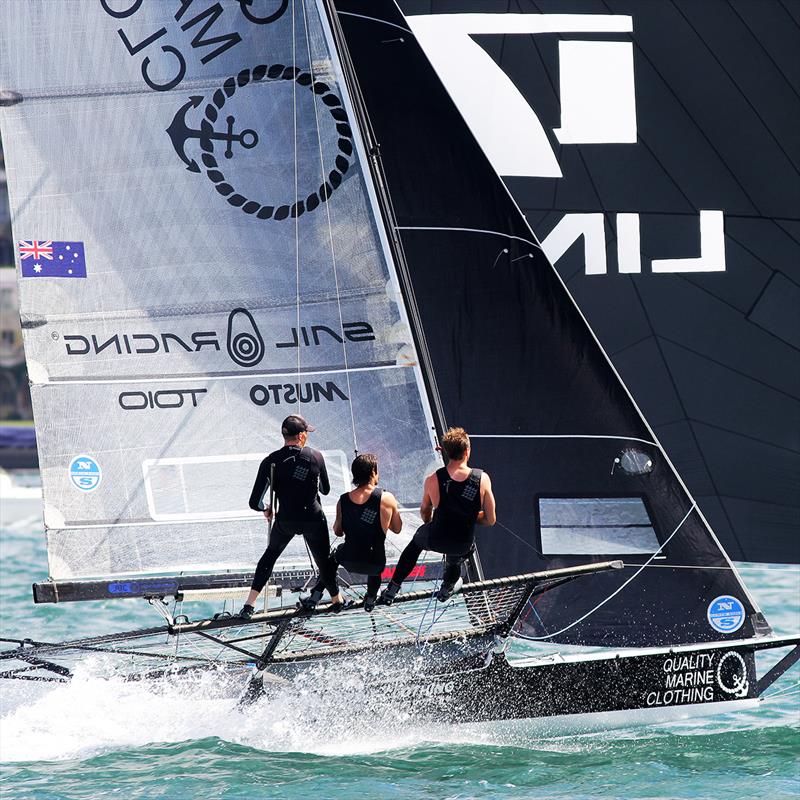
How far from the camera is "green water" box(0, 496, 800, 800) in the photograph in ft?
24.3

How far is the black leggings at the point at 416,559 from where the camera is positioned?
755 centimetres

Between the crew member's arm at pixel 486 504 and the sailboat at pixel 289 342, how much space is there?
0.70m

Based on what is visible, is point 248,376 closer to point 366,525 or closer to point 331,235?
point 331,235

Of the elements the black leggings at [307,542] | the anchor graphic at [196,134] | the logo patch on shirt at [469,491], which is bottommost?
the black leggings at [307,542]

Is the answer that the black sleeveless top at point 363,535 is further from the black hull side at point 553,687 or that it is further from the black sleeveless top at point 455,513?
the black hull side at point 553,687

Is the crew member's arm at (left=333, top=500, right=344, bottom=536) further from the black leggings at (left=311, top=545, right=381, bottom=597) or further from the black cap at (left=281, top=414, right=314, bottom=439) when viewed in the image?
the black cap at (left=281, top=414, right=314, bottom=439)

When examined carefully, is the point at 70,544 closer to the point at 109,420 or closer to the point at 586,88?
the point at 109,420

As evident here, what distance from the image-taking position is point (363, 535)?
7.57 metres

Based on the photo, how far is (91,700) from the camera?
8.03 meters

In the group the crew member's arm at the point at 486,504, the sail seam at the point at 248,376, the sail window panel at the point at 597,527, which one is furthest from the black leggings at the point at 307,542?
the sail window panel at the point at 597,527

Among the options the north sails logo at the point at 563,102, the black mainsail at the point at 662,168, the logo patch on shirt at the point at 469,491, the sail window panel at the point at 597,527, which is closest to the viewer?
the logo patch on shirt at the point at 469,491

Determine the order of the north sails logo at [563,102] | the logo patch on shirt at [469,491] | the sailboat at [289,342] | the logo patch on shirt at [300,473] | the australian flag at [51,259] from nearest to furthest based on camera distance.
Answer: the logo patch on shirt at [469,491] < the logo patch on shirt at [300,473] < the sailboat at [289,342] < the australian flag at [51,259] < the north sails logo at [563,102]

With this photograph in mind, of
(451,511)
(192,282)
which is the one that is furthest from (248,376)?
(451,511)

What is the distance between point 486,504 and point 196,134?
9.55 ft
